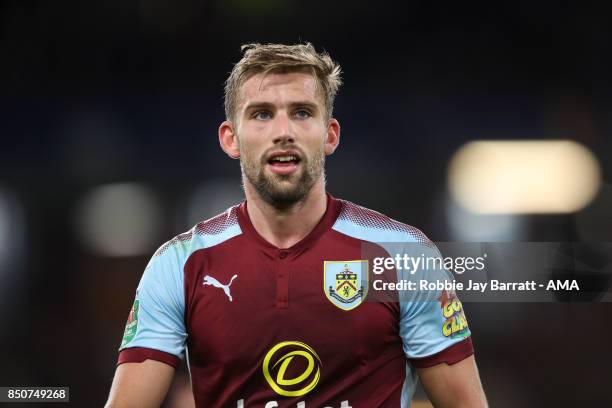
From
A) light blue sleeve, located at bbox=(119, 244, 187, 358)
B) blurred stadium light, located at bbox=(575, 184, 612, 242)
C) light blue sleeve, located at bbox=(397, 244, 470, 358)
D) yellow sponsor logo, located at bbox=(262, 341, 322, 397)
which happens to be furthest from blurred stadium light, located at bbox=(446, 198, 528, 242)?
light blue sleeve, located at bbox=(119, 244, 187, 358)

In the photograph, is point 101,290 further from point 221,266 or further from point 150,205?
point 221,266

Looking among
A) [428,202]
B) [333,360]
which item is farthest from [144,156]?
[333,360]

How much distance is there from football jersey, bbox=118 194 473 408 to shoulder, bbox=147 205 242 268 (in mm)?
A: 11

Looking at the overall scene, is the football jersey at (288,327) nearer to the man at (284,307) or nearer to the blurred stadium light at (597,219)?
the man at (284,307)

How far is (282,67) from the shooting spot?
81.6 inches

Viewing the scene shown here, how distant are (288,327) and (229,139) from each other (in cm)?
60

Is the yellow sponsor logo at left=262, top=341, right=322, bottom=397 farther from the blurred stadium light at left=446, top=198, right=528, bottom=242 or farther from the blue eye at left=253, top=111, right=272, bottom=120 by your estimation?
the blurred stadium light at left=446, top=198, right=528, bottom=242

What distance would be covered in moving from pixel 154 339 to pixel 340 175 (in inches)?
55.5

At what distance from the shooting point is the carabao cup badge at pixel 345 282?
6.58ft

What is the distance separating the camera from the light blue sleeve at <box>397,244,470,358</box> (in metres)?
1.97

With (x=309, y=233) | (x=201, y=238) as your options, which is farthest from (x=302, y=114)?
(x=201, y=238)

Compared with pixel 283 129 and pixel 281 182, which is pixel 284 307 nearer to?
pixel 281 182

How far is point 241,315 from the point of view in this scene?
6.53 ft

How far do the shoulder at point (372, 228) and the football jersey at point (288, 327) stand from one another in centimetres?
3
